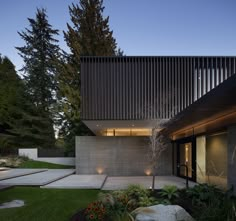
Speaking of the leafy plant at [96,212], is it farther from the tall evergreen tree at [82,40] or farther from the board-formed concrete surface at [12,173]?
the tall evergreen tree at [82,40]

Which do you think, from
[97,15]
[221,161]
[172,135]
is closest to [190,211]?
[221,161]

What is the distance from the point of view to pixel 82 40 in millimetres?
24062

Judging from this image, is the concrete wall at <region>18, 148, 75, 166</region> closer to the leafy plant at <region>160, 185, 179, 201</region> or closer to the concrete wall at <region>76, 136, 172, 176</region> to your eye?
the concrete wall at <region>76, 136, 172, 176</region>

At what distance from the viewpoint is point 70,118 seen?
71.8 ft

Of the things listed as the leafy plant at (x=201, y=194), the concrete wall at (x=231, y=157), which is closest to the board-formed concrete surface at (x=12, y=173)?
the leafy plant at (x=201, y=194)

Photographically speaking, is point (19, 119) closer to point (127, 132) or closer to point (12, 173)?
point (12, 173)

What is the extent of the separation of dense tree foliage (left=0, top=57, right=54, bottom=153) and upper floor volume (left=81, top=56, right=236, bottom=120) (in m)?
15.6

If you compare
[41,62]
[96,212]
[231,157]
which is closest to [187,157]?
[231,157]

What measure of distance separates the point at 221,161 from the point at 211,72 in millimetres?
6313

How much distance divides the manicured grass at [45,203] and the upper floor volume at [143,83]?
4748mm

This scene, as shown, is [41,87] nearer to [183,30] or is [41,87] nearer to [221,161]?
[183,30]

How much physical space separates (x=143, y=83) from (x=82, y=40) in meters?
12.8

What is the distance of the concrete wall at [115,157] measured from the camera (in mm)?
16016

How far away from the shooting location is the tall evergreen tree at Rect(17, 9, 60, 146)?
2838 centimetres
